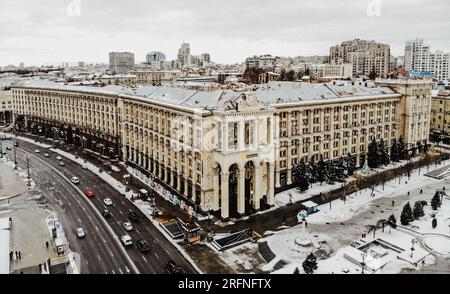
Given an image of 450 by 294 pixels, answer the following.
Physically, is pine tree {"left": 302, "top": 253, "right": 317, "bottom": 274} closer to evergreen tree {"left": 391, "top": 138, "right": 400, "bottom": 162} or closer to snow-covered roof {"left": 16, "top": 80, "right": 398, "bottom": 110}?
snow-covered roof {"left": 16, "top": 80, "right": 398, "bottom": 110}

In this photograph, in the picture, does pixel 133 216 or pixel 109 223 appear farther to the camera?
pixel 133 216

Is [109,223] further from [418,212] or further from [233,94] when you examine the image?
[418,212]

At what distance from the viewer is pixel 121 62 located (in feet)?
574

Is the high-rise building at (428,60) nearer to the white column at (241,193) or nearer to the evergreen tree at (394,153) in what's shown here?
the evergreen tree at (394,153)

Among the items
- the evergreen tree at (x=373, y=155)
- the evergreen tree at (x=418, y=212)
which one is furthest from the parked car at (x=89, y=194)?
→ the evergreen tree at (x=373, y=155)

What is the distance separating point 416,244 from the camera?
31.7 m

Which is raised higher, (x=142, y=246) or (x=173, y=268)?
(x=142, y=246)

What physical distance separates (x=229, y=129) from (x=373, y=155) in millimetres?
25543

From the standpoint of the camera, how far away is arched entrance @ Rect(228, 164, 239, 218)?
125ft

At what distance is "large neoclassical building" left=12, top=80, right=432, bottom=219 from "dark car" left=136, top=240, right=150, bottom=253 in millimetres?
7419

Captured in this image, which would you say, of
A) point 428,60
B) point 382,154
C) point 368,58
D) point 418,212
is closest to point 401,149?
point 382,154

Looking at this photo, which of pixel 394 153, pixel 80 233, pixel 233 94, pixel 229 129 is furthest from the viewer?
pixel 394 153

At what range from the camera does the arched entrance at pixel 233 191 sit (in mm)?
38188
